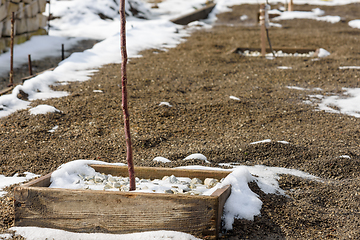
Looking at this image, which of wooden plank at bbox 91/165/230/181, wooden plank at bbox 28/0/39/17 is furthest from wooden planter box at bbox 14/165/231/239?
wooden plank at bbox 28/0/39/17

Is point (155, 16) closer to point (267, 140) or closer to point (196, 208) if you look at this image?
point (267, 140)

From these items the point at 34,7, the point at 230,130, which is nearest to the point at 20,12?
the point at 34,7

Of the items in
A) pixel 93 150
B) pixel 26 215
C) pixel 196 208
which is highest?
pixel 196 208

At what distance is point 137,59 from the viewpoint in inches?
314

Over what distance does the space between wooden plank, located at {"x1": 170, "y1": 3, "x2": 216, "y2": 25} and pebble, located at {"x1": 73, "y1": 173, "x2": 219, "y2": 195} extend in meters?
12.0

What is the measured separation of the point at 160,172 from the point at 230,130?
1801mm

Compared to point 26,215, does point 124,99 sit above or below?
above

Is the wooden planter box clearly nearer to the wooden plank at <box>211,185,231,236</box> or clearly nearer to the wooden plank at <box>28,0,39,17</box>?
the wooden plank at <box>211,185,231,236</box>

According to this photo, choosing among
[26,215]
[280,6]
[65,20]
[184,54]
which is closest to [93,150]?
[26,215]

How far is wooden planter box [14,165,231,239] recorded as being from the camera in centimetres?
198

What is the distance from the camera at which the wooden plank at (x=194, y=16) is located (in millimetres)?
14183

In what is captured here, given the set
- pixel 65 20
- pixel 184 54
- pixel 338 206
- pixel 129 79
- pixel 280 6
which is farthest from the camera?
pixel 280 6

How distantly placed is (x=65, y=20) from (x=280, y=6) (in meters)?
11.0

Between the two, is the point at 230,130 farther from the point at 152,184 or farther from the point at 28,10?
the point at 28,10
